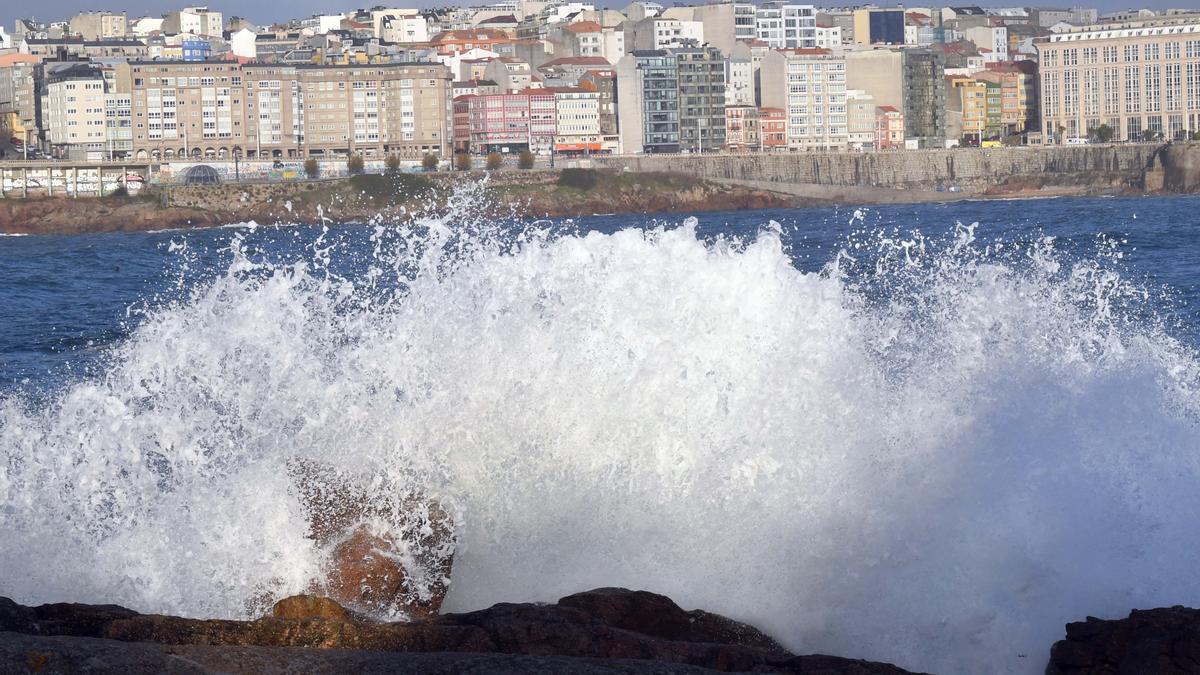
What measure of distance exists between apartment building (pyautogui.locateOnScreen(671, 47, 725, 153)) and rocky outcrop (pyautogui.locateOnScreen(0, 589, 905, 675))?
91821 mm

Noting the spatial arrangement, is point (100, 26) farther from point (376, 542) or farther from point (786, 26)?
point (376, 542)

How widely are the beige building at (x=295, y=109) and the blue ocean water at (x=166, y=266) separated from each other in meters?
37.9

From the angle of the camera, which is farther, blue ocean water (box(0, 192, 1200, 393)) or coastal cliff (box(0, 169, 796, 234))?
coastal cliff (box(0, 169, 796, 234))

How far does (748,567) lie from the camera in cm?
746

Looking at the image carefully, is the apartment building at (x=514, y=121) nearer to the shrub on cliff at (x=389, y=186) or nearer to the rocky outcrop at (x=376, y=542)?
the shrub on cliff at (x=389, y=186)

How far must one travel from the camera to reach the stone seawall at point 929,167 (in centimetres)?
8694

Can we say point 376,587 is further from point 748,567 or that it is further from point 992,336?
point 992,336

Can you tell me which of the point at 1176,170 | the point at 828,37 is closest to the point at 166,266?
the point at 1176,170

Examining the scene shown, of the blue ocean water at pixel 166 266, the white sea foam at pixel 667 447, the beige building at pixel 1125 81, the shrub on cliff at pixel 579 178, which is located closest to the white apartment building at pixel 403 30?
the shrub on cliff at pixel 579 178

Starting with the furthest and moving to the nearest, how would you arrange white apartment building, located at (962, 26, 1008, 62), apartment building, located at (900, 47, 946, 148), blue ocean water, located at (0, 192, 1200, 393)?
white apartment building, located at (962, 26, 1008, 62)
apartment building, located at (900, 47, 946, 148)
blue ocean water, located at (0, 192, 1200, 393)

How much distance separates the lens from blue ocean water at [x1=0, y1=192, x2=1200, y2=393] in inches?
693

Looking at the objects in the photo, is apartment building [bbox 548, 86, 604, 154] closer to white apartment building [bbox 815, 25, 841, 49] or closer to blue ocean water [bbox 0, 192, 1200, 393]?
white apartment building [bbox 815, 25, 841, 49]

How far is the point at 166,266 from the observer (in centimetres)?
3397

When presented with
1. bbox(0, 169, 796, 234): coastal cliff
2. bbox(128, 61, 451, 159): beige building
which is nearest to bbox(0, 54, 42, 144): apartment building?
bbox(128, 61, 451, 159): beige building
